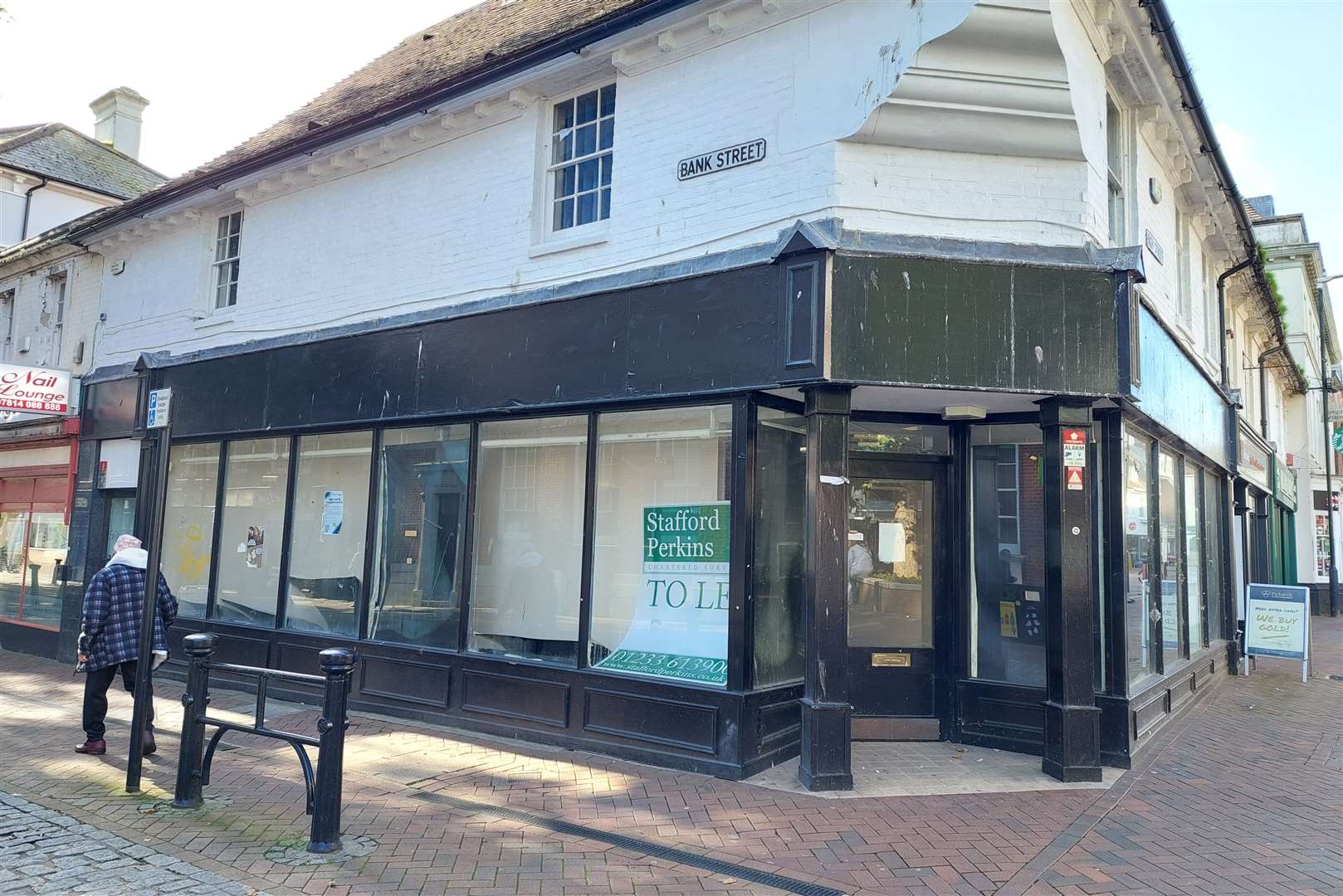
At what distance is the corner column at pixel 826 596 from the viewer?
6277 millimetres

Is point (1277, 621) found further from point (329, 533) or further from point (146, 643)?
point (146, 643)

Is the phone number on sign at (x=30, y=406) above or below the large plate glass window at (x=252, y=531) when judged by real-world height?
above

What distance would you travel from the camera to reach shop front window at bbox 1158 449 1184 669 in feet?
30.1

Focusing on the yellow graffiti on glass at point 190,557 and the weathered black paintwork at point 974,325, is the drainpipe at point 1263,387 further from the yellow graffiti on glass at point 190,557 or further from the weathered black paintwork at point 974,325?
the yellow graffiti on glass at point 190,557

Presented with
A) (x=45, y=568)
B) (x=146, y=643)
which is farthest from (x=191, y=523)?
(x=146, y=643)

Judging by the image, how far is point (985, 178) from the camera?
690 centimetres

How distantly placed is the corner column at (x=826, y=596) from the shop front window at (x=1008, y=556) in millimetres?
1904

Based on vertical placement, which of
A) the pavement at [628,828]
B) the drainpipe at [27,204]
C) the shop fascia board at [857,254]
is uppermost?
the drainpipe at [27,204]

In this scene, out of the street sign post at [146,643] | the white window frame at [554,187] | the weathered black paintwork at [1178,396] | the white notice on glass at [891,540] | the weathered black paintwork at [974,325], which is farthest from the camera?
the white window frame at [554,187]

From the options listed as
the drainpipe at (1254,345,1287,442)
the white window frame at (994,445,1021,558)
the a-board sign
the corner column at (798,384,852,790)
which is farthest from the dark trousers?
the drainpipe at (1254,345,1287,442)

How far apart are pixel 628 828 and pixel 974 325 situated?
4227mm

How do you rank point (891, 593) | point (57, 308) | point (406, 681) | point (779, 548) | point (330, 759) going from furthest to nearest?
point (57, 308) → point (406, 681) → point (891, 593) → point (779, 548) → point (330, 759)

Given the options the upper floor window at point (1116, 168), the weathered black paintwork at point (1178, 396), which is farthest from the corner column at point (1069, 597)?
the upper floor window at point (1116, 168)

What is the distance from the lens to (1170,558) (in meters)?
9.57
